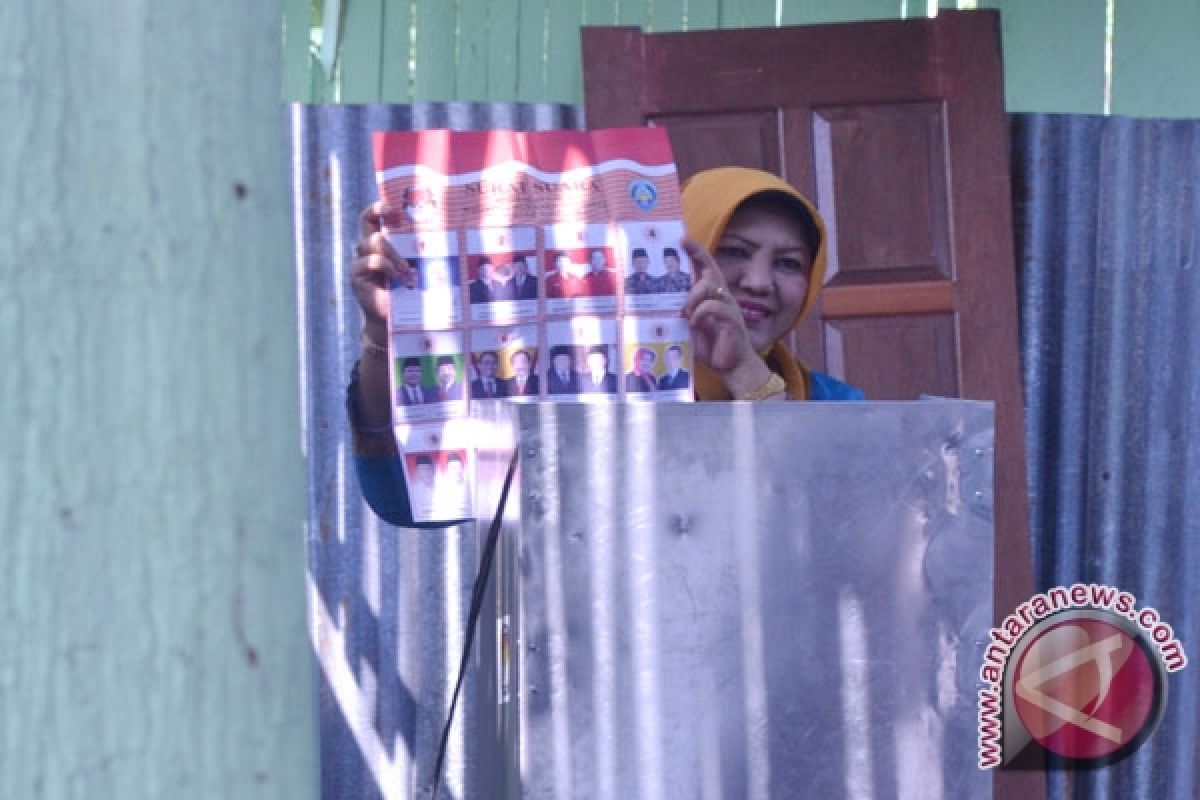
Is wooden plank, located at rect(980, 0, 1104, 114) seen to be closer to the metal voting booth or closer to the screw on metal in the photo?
the metal voting booth

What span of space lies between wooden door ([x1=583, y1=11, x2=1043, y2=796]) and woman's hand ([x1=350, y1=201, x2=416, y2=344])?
203cm

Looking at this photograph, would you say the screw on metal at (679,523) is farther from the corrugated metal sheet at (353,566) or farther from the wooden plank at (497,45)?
the wooden plank at (497,45)

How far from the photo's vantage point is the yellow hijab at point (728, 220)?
2660 millimetres

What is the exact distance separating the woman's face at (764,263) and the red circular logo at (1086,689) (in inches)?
72.3

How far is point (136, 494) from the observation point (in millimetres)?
1051

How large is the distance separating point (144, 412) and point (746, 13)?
141 inches

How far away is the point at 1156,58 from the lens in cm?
441

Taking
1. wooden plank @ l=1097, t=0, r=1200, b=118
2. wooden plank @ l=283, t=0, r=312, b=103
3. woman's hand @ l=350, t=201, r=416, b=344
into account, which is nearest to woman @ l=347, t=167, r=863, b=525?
woman's hand @ l=350, t=201, r=416, b=344

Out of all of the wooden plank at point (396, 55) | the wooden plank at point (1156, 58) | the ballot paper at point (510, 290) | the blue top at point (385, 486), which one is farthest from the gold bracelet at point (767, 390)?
the wooden plank at point (1156, 58)

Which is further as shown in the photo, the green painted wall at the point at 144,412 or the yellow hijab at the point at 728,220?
the yellow hijab at the point at 728,220

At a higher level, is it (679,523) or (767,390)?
(767,390)

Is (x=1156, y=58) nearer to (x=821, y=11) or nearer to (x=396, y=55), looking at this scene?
(x=821, y=11)

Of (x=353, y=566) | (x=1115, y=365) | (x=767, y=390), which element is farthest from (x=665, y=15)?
(x=767, y=390)

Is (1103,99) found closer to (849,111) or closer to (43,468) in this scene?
(849,111)
